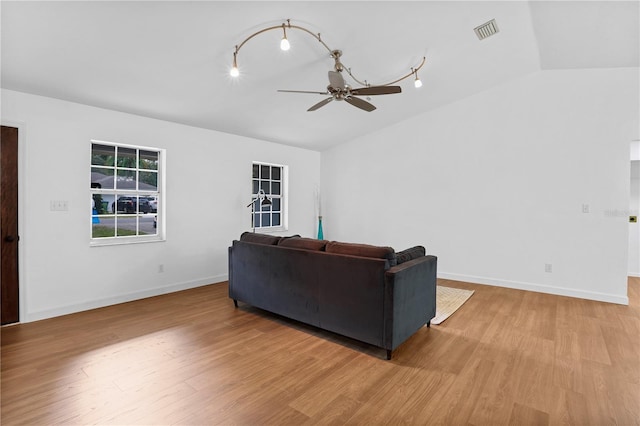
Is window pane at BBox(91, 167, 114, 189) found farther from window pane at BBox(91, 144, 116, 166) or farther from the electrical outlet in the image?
the electrical outlet

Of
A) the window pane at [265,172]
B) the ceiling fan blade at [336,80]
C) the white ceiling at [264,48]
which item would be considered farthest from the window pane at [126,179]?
the ceiling fan blade at [336,80]

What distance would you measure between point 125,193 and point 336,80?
3173 millimetres

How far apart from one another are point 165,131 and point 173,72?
1.36m

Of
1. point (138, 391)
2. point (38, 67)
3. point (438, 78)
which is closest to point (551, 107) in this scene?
point (438, 78)

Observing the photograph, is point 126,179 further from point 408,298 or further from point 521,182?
point 521,182

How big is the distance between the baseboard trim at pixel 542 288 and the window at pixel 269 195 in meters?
3.23

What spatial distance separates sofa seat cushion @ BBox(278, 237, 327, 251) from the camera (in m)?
3.15

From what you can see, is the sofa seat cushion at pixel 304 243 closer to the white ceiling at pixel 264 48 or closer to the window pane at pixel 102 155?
the white ceiling at pixel 264 48

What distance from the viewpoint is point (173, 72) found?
3250 mm

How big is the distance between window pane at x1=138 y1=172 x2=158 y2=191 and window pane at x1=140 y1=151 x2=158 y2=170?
0.10m

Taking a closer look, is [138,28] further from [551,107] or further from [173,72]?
[551,107]

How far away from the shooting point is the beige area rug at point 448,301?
359 centimetres

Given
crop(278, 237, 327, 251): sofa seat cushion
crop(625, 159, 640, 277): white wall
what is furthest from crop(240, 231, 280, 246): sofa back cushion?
crop(625, 159, 640, 277): white wall

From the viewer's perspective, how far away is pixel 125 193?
13.6 feet
